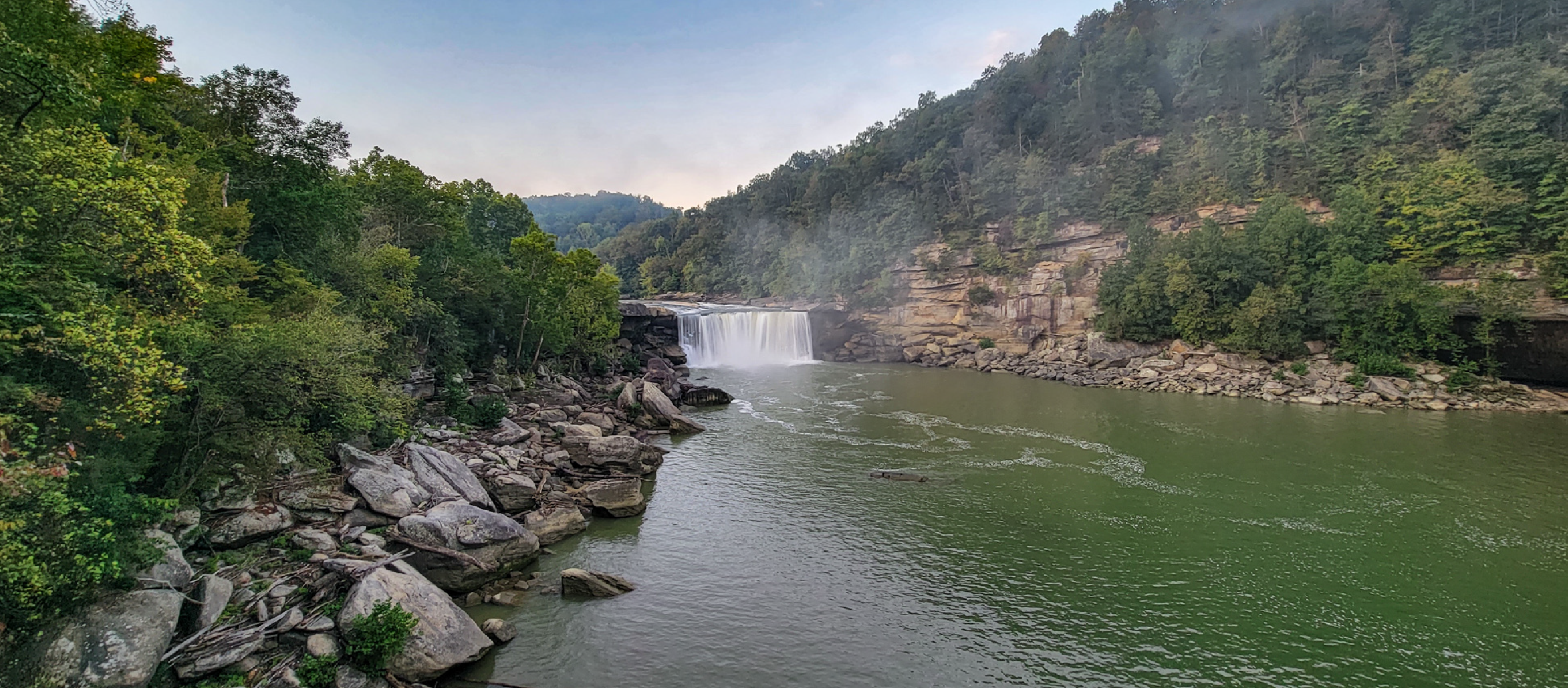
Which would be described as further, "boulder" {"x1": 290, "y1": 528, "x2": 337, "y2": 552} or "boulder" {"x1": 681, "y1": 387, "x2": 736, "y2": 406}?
"boulder" {"x1": 681, "y1": 387, "x2": 736, "y2": 406}

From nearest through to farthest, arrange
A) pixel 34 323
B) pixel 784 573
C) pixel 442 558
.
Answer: pixel 34 323, pixel 442 558, pixel 784 573

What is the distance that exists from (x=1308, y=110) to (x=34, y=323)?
65.1 metres

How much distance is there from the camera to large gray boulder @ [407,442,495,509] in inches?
592

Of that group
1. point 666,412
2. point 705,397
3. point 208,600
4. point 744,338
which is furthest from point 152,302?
point 744,338

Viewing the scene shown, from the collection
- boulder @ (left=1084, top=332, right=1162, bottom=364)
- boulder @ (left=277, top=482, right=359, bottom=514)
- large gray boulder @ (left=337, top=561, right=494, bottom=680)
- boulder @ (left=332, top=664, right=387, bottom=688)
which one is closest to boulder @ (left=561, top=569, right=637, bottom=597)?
large gray boulder @ (left=337, top=561, right=494, bottom=680)

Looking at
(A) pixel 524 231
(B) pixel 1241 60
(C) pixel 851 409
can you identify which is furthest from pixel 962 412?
(B) pixel 1241 60

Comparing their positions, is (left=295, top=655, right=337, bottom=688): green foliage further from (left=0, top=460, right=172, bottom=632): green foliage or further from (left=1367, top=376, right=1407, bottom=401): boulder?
(left=1367, top=376, right=1407, bottom=401): boulder

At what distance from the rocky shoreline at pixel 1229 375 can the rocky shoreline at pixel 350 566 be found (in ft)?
110

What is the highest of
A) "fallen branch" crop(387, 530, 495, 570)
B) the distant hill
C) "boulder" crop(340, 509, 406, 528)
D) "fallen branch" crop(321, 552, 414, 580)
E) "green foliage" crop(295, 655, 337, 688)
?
the distant hill

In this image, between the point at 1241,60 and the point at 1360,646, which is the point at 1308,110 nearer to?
the point at 1241,60

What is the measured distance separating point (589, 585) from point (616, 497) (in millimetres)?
4873

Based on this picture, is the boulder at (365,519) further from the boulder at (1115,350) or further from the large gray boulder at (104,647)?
the boulder at (1115,350)

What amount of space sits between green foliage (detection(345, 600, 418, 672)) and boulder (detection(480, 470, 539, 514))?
6485 millimetres

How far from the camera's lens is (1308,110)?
4666cm
